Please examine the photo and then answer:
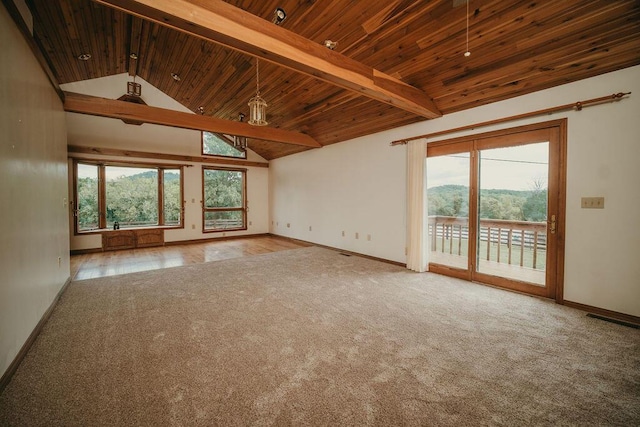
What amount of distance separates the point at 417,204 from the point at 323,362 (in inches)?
124

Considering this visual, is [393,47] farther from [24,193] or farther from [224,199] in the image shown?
[224,199]

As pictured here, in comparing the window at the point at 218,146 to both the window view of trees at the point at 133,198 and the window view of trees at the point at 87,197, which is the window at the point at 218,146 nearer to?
the window view of trees at the point at 133,198

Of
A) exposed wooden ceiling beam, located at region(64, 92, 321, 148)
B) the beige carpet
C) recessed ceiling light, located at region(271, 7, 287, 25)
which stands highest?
recessed ceiling light, located at region(271, 7, 287, 25)

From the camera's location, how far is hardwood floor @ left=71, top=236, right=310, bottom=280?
4578 millimetres

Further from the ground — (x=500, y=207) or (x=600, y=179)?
(x=600, y=179)

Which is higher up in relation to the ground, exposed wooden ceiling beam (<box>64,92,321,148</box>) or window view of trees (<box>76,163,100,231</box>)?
exposed wooden ceiling beam (<box>64,92,321,148</box>)

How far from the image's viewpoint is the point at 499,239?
147 inches

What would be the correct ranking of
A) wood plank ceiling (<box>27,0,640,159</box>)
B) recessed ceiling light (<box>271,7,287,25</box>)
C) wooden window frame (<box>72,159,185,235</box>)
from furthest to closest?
wooden window frame (<box>72,159,185,235</box>) → recessed ceiling light (<box>271,7,287,25</box>) → wood plank ceiling (<box>27,0,640,159</box>)

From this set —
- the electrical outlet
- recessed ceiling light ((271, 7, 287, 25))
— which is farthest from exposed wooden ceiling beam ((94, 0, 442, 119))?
the electrical outlet

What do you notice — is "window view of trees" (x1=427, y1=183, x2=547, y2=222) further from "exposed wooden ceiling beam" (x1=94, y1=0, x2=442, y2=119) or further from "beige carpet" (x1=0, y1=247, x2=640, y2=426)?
"exposed wooden ceiling beam" (x1=94, y1=0, x2=442, y2=119)

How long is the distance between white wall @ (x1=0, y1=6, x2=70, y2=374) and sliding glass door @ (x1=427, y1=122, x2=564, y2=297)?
479 centimetres

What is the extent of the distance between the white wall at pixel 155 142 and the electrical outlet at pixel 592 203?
301 inches

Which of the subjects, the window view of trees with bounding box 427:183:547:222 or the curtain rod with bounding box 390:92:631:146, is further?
the window view of trees with bounding box 427:183:547:222

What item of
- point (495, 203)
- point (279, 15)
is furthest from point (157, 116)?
point (495, 203)
